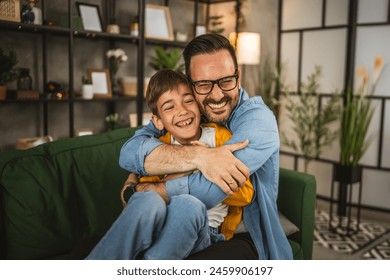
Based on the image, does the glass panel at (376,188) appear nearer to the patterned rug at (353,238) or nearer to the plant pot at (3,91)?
the patterned rug at (353,238)

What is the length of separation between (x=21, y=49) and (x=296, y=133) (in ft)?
→ 7.19

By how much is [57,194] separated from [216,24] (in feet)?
8.29

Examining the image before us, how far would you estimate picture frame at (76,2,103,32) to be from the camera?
2588 millimetres

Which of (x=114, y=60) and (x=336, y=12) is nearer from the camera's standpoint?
(x=114, y=60)

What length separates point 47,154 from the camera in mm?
1442

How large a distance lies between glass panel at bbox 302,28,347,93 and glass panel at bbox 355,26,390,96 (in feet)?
0.46

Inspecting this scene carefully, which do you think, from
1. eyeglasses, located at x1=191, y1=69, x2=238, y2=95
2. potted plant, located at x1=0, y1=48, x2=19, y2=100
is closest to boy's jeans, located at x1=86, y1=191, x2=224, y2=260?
eyeglasses, located at x1=191, y1=69, x2=238, y2=95

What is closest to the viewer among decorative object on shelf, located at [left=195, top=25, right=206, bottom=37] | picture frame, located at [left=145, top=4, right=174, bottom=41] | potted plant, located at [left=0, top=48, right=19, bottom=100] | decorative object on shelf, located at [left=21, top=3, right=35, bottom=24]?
potted plant, located at [left=0, top=48, right=19, bottom=100]

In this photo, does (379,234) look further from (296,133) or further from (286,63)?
(286,63)

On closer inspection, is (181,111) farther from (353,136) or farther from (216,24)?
(216,24)

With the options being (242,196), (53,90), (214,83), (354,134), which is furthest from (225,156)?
(354,134)

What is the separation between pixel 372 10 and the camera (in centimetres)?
282

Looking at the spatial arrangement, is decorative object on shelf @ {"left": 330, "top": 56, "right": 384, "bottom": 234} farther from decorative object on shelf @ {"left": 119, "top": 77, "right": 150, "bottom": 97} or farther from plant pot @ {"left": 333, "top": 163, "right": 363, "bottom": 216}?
decorative object on shelf @ {"left": 119, "top": 77, "right": 150, "bottom": 97}

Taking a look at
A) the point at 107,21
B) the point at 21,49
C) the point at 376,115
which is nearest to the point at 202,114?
the point at 21,49
